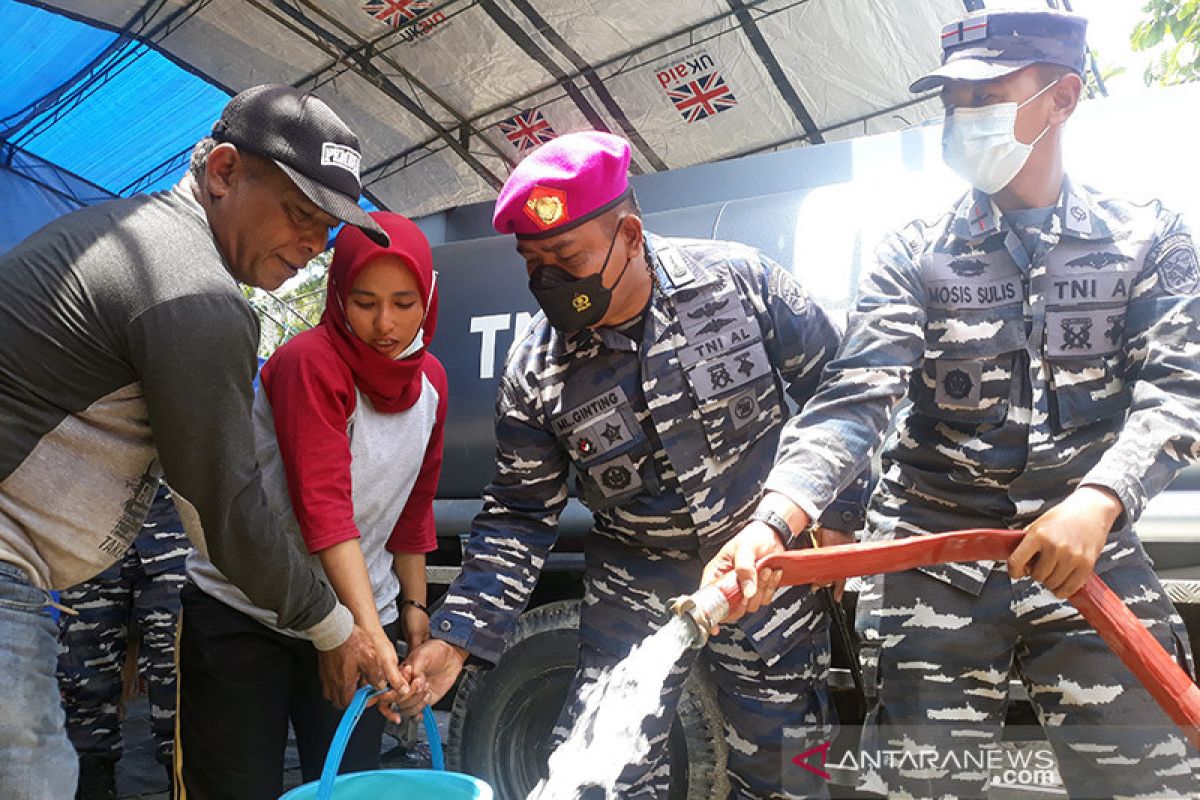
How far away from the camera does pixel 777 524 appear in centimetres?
174

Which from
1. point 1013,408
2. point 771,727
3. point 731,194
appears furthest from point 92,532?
point 731,194

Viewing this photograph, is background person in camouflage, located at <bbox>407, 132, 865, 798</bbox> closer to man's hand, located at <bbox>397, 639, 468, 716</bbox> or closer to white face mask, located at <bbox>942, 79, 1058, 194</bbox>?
man's hand, located at <bbox>397, 639, 468, 716</bbox>

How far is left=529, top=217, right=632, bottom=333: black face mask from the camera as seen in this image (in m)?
2.15

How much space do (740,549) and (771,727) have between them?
2.22 feet

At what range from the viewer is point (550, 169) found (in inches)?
83.7

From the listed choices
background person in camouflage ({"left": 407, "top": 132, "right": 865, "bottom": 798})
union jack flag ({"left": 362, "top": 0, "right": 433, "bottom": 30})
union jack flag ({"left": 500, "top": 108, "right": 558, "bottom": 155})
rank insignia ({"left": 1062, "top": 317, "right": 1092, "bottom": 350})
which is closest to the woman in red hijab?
background person in camouflage ({"left": 407, "top": 132, "right": 865, "bottom": 798})

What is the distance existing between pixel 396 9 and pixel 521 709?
262 inches

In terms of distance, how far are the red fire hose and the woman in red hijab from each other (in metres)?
0.94

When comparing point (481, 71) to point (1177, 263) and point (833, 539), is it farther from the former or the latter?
point (1177, 263)

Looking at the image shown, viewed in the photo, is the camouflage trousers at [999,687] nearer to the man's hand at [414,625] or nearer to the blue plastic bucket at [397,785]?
the blue plastic bucket at [397,785]

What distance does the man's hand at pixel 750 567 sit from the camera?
62.9 inches

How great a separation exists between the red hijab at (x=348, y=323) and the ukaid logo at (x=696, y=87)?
21.4 feet

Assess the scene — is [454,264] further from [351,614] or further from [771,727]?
[771,727]

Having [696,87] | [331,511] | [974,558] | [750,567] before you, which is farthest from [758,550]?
[696,87]
